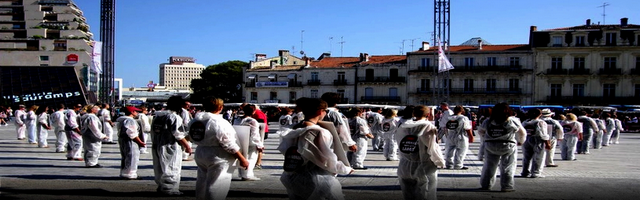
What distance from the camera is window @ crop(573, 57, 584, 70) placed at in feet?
198

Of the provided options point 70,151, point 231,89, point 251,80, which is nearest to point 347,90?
point 251,80

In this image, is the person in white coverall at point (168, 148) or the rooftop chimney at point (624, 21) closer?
the person in white coverall at point (168, 148)

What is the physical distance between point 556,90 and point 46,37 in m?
80.8

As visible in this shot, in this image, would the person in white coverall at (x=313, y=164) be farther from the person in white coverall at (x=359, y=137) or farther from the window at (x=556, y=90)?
the window at (x=556, y=90)

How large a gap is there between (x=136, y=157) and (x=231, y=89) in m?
77.0

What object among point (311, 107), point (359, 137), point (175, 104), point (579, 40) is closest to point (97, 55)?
point (579, 40)

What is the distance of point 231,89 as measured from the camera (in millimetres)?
88500

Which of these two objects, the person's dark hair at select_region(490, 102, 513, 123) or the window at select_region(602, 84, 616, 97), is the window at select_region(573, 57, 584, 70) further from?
the person's dark hair at select_region(490, 102, 513, 123)

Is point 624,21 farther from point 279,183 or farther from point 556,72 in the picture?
point 279,183

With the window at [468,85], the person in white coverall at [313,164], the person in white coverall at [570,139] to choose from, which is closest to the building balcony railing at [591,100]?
the window at [468,85]

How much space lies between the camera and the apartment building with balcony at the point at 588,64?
2323 inches

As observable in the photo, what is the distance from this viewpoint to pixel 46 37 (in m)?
106

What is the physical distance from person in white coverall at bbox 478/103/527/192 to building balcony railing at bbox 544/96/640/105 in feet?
175

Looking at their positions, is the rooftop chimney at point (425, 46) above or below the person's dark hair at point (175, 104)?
above
